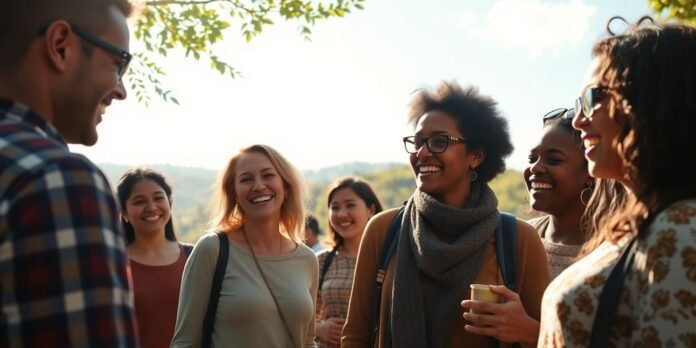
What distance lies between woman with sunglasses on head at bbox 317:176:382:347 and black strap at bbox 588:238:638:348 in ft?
14.7

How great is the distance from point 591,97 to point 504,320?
4.28 ft

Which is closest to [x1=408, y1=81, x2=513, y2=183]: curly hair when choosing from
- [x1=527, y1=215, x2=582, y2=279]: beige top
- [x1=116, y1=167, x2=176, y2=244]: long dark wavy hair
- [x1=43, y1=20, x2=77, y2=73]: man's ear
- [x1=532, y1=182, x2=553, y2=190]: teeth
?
[x1=532, y1=182, x2=553, y2=190]: teeth

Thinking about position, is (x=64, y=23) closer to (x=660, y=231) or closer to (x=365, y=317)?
(x=660, y=231)

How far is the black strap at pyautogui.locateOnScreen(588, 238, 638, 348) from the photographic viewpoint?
7.30ft

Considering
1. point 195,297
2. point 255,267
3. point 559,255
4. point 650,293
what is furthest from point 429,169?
point 650,293

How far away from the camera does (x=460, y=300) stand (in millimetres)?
3799

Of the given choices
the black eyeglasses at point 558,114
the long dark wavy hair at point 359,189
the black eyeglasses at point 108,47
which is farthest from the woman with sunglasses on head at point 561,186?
the long dark wavy hair at point 359,189

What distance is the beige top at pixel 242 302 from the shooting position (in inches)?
173

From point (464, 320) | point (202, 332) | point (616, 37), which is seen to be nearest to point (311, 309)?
point (202, 332)

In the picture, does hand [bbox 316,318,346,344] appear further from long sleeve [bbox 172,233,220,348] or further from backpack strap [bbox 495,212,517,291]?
backpack strap [bbox 495,212,517,291]

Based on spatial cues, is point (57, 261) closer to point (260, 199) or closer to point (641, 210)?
point (641, 210)

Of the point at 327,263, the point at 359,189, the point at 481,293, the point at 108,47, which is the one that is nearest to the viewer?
the point at 108,47

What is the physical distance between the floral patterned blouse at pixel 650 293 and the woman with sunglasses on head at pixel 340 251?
4.38m

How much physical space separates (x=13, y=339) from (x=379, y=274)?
2.58 metres
